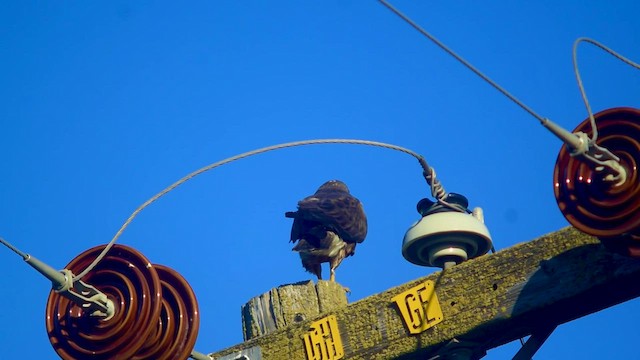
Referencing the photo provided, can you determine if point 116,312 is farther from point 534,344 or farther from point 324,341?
point 534,344

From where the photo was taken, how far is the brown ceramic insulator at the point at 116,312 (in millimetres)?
4824

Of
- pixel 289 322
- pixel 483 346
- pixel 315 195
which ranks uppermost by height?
pixel 315 195

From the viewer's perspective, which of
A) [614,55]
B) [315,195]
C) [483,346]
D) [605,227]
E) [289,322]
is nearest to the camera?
[605,227]

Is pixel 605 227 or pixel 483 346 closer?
pixel 605 227

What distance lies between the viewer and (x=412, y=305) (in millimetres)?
4953

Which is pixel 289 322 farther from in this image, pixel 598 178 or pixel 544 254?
pixel 598 178

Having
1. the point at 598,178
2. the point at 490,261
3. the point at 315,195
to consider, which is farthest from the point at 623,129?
the point at 315,195

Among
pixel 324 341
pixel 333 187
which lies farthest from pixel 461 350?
pixel 333 187

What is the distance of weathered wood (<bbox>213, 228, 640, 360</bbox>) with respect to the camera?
4457mm

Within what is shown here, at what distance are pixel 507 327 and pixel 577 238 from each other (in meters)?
0.52

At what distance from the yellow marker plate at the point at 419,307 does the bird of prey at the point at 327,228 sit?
5.05 metres

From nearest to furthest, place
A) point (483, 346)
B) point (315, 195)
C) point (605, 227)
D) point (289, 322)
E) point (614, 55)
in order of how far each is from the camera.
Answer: point (605, 227)
point (614, 55)
point (483, 346)
point (289, 322)
point (315, 195)

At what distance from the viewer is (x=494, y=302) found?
4688mm

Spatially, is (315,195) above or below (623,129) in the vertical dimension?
above
